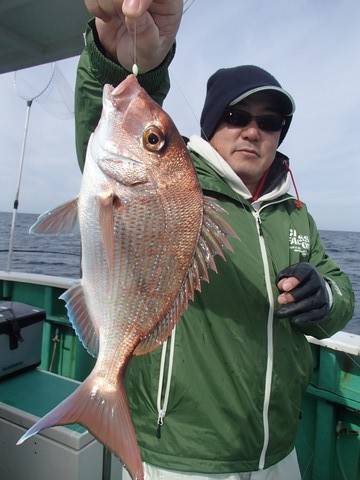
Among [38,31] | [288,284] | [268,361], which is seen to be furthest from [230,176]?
[38,31]

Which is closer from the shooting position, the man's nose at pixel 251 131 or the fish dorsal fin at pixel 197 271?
the fish dorsal fin at pixel 197 271

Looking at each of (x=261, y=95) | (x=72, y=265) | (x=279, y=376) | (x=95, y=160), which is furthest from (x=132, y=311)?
(x=72, y=265)

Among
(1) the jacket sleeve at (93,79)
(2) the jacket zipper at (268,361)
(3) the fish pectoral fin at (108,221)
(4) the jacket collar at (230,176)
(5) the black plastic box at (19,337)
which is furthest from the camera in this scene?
(5) the black plastic box at (19,337)

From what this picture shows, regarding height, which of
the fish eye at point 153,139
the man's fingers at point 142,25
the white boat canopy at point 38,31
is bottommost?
the fish eye at point 153,139

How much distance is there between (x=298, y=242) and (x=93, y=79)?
3.90 feet

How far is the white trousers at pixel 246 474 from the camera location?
1.55 m

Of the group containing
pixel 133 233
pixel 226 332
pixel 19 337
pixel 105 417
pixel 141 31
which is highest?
pixel 141 31

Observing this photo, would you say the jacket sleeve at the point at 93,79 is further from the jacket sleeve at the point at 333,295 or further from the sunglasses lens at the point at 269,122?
the jacket sleeve at the point at 333,295

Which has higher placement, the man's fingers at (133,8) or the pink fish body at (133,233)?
the man's fingers at (133,8)

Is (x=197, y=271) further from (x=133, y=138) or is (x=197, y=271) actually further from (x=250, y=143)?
(x=250, y=143)

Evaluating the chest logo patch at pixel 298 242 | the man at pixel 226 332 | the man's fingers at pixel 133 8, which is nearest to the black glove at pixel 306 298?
the man at pixel 226 332

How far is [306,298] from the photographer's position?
1.60 metres

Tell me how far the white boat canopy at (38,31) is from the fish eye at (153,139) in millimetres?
2165

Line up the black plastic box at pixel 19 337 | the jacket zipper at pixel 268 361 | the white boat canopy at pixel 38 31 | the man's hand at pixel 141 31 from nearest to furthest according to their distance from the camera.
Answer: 1. the man's hand at pixel 141 31
2. the jacket zipper at pixel 268 361
3. the black plastic box at pixel 19 337
4. the white boat canopy at pixel 38 31
